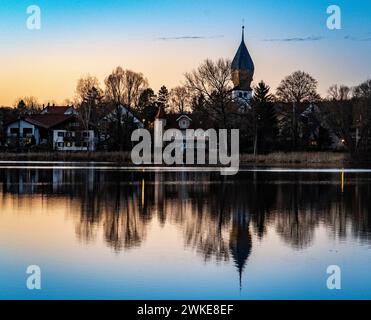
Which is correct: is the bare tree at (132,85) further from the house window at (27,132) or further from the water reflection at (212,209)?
the water reflection at (212,209)

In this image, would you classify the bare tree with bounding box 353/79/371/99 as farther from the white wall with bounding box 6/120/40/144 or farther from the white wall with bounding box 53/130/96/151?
the white wall with bounding box 6/120/40/144

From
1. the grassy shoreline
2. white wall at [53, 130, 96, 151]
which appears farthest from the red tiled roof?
the grassy shoreline

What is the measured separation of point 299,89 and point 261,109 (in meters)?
11.9

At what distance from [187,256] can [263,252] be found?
177cm

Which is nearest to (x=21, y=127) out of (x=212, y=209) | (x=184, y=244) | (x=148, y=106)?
(x=148, y=106)

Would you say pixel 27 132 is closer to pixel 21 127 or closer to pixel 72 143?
pixel 21 127

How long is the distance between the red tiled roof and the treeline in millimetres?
9813

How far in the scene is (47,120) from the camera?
105 metres

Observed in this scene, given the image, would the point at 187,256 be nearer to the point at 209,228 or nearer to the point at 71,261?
the point at 71,261

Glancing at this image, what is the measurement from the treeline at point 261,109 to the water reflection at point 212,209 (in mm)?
38213

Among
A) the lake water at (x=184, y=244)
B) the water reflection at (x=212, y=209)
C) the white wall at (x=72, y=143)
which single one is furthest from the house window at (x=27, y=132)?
the lake water at (x=184, y=244)

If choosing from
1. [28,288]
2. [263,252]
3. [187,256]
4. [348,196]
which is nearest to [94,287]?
[28,288]

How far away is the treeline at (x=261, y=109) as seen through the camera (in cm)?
7438

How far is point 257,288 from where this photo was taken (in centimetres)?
1159
